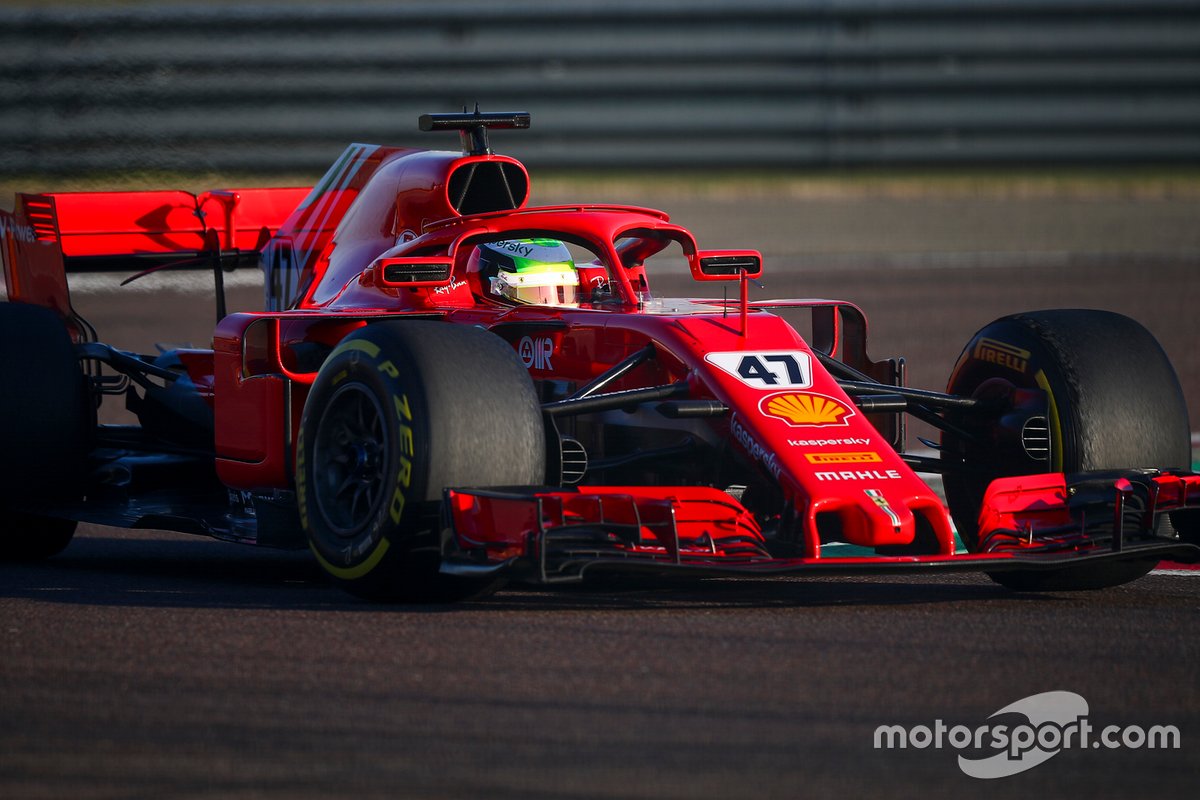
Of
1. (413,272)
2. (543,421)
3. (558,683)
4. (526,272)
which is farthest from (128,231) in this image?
(558,683)

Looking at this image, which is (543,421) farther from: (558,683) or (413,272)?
(558,683)

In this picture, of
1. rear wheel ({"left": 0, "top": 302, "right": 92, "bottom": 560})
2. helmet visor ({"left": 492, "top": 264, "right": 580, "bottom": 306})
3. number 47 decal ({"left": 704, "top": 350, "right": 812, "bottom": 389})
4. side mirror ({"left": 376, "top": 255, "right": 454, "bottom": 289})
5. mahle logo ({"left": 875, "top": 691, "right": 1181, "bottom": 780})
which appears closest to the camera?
mahle logo ({"left": 875, "top": 691, "right": 1181, "bottom": 780})

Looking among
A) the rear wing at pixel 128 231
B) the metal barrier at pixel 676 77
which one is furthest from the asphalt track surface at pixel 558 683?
the metal barrier at pixel 676 77

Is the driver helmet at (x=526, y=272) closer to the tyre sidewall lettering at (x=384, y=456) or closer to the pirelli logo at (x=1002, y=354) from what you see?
the tyre sidewall lettering at (x=384, y=456)

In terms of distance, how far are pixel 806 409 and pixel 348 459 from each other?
1.55m

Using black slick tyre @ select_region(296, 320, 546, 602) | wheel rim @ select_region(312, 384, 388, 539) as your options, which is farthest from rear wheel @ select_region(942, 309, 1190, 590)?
wheel rim @ select_region(312, 384, 388, 539)

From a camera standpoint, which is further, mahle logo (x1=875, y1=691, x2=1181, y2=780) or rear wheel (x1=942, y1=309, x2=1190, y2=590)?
rear wheel (x1=942, y1=309, x2=1190, y2=590)

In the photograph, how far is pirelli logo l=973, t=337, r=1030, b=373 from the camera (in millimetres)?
7656

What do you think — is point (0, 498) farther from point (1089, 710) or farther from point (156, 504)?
point (1089, 710)

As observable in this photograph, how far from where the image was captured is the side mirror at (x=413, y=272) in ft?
25.0

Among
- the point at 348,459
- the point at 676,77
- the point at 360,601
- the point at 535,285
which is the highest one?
the point at 676,77

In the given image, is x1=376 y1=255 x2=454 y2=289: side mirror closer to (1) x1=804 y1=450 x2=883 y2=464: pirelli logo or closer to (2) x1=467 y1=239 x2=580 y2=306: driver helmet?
(2) x1=467 y1=239 x2=580 y2=306: driver helmet

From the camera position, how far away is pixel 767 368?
717cm

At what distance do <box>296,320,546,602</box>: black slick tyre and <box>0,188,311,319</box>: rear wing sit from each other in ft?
9.88
